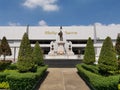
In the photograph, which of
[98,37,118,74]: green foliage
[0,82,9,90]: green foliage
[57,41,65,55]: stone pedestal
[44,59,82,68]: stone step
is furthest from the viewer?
[57,41,65,55]: stone pedestal

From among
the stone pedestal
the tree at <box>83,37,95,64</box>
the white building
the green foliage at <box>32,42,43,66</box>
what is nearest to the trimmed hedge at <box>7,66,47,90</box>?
the green foliage at <box>32,42,43,66</box>

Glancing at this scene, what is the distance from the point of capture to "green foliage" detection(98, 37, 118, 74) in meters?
17.9

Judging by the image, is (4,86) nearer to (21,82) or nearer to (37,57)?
(21,82)

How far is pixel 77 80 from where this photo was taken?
21.8 m

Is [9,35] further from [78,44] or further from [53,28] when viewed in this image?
[78,44]

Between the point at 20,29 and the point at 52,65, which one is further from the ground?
the point at 20,29

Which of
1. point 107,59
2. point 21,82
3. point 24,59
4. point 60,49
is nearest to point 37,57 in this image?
point 24,59

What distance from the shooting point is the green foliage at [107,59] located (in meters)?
17.9

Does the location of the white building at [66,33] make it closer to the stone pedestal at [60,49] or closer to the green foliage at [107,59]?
the stone pedestal at [60,49]

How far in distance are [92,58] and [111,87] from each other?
13.6 metres

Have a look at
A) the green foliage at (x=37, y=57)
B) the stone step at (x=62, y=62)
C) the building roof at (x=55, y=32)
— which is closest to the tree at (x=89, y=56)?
the green foliage at (x=37, y=57)

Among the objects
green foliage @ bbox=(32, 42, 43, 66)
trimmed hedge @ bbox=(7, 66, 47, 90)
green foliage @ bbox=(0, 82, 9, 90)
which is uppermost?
green foliage @ bbox=(32, 42, 43, 66)

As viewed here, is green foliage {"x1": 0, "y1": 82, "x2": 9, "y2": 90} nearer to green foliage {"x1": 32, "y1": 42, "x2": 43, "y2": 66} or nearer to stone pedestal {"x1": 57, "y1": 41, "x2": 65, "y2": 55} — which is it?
green foliage {"x1": 32, "y1": 42, "x2": 43, "y2": 66}

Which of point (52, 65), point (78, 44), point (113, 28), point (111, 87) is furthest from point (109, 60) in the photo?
point (113, 28)
